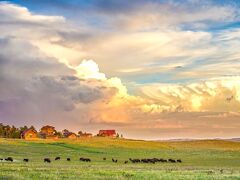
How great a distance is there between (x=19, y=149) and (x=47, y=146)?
581 inches

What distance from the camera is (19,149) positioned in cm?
11938

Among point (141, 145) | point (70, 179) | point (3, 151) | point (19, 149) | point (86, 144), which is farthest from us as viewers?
point (141, 145)

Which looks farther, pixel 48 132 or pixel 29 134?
pixel 48 132

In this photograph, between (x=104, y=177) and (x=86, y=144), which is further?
(x=86, y=144)

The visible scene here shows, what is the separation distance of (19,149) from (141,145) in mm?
49254

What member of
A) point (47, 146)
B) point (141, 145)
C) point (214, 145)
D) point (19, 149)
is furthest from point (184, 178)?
point (214, 145)

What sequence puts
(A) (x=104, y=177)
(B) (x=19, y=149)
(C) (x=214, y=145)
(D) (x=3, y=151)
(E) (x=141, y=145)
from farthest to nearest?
1. (C) (x=214, y=145)
2. (E) (x=141, y=145)
3. (B) (x=19, y=149)
4. (D) (x=3, y=151)
5. (A) (x=104, y=177)

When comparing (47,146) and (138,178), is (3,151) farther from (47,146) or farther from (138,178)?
(138,178)

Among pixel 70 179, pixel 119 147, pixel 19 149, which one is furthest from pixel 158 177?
pixel 119 147

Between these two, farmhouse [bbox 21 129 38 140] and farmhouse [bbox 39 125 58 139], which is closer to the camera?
farmhouse [bbox 21 129 38 140]

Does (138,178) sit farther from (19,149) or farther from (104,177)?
(19,149)

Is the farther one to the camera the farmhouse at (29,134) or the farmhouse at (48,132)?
the farmhouse at (48,132)

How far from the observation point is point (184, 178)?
152ft

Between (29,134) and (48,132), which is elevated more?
(48,132)
